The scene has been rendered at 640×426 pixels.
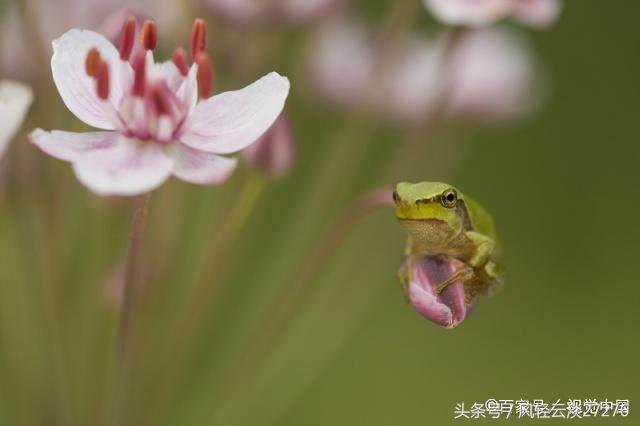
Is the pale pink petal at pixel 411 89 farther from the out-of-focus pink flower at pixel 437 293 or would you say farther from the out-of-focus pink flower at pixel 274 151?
the out-of-focus pink flower at pixel 437 293

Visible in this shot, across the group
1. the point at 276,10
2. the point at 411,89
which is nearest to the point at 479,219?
the point at 276,10

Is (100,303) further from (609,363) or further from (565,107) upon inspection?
(565,107)

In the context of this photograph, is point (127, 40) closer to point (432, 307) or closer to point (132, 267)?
point (132, 267)

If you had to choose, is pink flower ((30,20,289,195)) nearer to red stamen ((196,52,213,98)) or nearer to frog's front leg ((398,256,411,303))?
red stamen ((196,52,213,98))

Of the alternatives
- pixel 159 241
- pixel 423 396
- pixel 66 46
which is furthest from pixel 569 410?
pixel 66 46

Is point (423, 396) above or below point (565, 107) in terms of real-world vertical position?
below

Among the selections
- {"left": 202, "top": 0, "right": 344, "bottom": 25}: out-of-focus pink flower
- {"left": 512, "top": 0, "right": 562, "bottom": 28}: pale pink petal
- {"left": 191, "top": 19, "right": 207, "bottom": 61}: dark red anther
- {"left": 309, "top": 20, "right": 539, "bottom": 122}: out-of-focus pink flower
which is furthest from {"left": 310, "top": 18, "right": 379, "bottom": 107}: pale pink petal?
{"left": 191, "top": 19, "right": 207, "bottom": 61}: dark red anther

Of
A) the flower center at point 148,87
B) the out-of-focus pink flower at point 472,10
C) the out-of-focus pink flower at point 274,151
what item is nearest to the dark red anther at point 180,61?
the flower center at point 148,87
